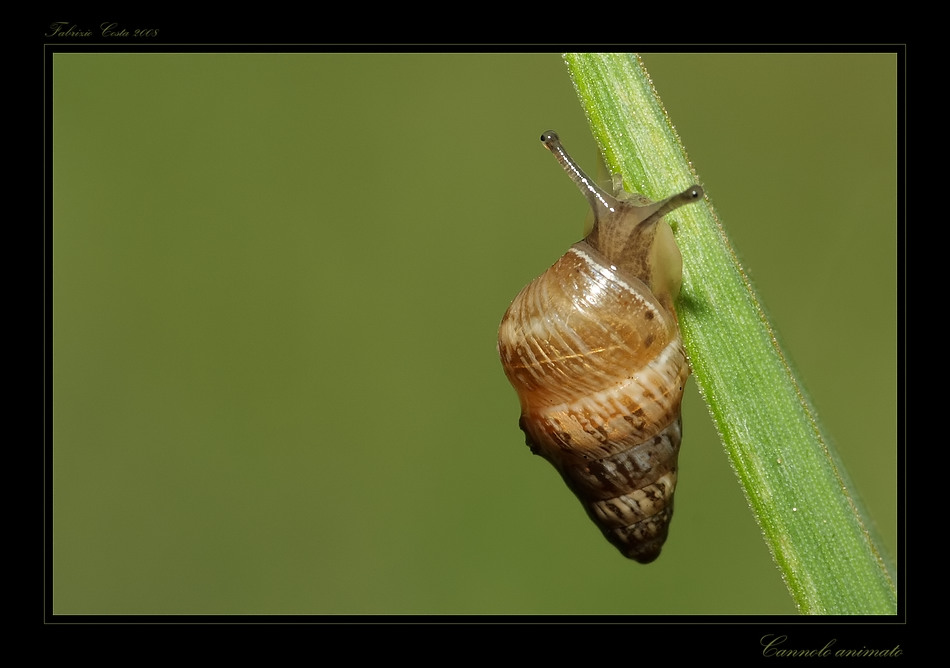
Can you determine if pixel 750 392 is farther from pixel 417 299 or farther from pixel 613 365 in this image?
pixel 417 299

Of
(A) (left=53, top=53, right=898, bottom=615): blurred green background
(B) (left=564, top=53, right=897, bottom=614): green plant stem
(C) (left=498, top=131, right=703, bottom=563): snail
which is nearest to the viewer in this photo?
(B) (left=564, top=53, right=897, bottom=614): green plant stem

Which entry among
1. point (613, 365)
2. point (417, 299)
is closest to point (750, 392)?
point (613, 365)

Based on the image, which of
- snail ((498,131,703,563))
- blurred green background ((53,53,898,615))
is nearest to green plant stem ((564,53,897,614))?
snail ((498,131,703,563))

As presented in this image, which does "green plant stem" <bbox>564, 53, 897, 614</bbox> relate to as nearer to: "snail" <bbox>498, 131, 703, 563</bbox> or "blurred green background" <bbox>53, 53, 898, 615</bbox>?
"snail" <bbox>498, 131, 703, 563</bbox>

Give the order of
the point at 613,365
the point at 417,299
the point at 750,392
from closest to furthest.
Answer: the point at 750,392
the point at 613,365
the point at 417,299

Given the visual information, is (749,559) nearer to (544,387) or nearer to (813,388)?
(813,388)
